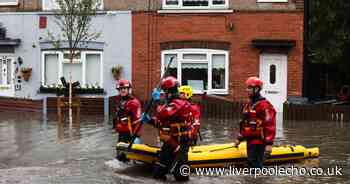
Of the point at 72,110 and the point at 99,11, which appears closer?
the point at 72,110

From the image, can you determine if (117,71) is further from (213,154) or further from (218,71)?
(213,154)

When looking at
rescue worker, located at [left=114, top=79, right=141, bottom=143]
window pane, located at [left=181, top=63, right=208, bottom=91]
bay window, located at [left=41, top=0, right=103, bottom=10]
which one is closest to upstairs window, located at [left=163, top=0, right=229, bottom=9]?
window pane, located at [left=181, top=63, right=208, bottom=91]

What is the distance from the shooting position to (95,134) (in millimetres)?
17781

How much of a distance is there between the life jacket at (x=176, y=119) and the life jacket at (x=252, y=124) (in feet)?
3.70

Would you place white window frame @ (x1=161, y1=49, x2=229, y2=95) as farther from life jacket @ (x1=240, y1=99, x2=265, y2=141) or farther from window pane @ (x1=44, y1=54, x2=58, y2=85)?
life jacket @ (x1=240, y1=99, x2=265, y2=141)

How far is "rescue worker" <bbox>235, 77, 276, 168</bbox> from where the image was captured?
36.7 feet

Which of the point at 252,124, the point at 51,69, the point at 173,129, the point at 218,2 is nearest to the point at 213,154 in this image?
the point at 252,124

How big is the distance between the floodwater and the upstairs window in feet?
18.3

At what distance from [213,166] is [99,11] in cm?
1598

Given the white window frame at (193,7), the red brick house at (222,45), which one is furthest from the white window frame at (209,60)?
the white window frame at (193,7)

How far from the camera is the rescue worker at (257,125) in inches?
440

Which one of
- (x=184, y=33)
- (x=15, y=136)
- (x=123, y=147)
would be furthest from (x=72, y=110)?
(x=123, y=147)

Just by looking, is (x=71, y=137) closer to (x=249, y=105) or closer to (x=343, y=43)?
(x=249, y=105)

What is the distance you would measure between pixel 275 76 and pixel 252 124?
14760mm
